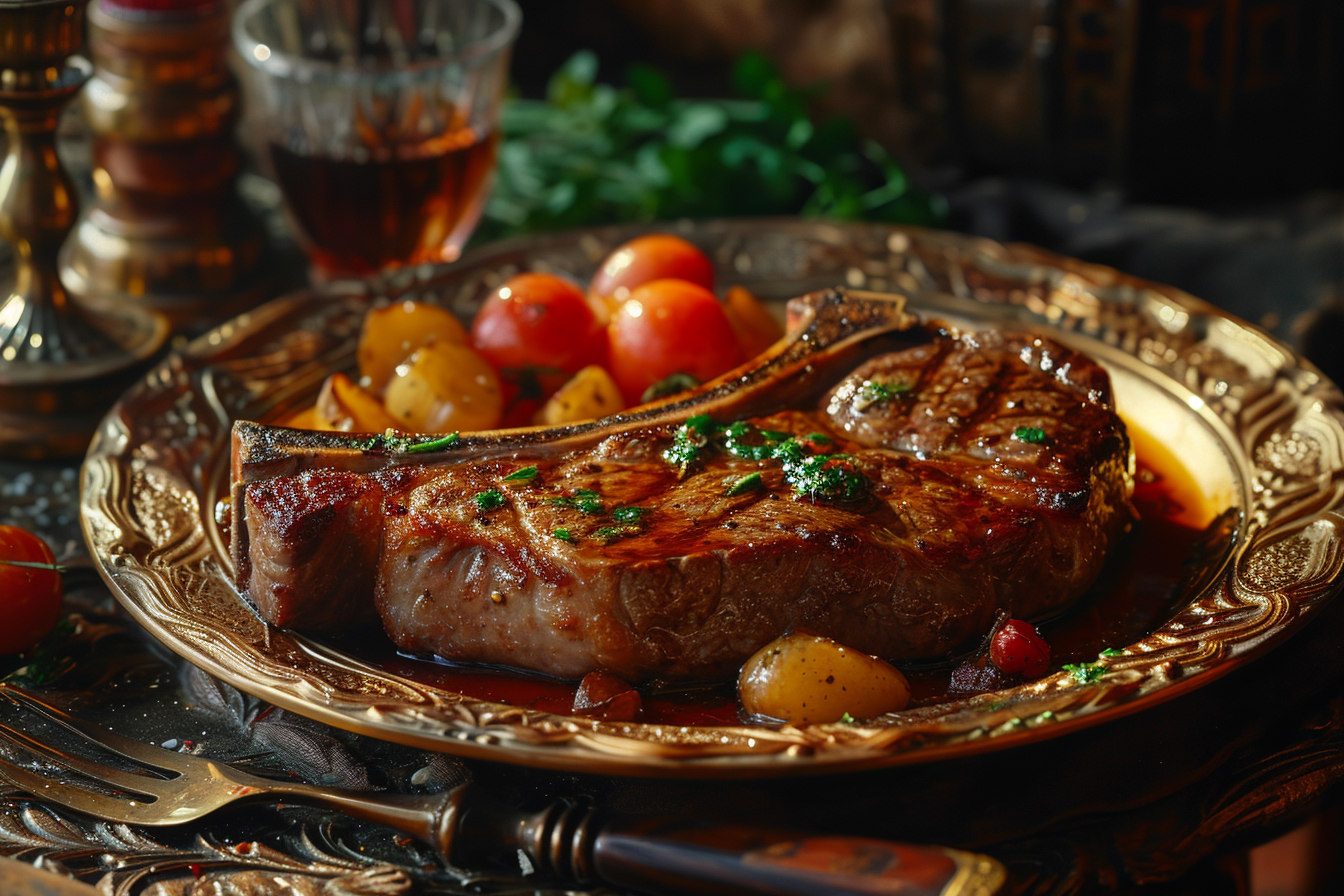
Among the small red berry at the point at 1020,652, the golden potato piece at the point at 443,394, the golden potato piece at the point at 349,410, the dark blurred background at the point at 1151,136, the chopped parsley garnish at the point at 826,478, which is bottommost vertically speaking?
the golden potato piece at the point at 349,410

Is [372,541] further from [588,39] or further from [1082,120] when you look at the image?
[588,39]

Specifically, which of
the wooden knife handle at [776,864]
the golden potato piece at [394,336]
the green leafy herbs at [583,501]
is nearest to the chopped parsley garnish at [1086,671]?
the wooden knife handle at [776,864]

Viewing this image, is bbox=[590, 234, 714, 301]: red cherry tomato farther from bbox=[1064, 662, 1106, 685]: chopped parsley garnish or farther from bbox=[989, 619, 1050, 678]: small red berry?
bbox=[1064, 662, 1106, 685]: chopped parsley garnish

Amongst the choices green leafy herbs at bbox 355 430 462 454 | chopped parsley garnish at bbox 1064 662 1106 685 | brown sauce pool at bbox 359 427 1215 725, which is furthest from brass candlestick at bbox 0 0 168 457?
chopped parsley garnish at bbox 1064 662 1106 685

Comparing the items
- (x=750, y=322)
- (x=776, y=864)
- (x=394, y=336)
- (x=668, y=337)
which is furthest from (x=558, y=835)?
(x=750, y=322)

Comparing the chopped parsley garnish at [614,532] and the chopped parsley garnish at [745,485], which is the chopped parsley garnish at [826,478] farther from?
the chopped parsley garnish at [614,532]

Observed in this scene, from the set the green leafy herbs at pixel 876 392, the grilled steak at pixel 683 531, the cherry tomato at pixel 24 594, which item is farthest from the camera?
the green leafy herbs at pixel 876 392

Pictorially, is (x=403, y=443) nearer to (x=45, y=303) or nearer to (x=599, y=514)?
(x=599, y=514)
